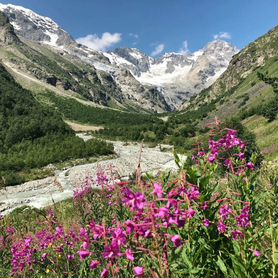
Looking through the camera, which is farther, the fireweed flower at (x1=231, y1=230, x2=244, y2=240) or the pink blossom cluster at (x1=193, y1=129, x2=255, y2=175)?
the pink blossom cluster at (x1=193, y1=129, x2=255, y2=175)

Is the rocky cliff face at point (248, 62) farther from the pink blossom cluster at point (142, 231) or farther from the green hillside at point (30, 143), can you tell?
the pink blossom cluster at point (142, 231)

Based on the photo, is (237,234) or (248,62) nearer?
(237,234)

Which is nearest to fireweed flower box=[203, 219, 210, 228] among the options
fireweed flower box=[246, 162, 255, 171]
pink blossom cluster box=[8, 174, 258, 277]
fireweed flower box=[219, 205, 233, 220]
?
pink blossom cluster box=[8, 174, 258, 277]

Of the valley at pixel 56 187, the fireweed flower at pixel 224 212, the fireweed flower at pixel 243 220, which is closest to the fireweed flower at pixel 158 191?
the fireweed flower at pixel 243 220

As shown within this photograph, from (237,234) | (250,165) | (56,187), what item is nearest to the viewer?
(237,234)

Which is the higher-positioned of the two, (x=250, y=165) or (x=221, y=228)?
(x=250, y=165)

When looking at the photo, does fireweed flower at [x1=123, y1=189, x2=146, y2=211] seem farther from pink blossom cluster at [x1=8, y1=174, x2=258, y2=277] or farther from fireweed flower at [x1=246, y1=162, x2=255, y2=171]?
fireweed flower at [x1=246, y1=162, x2=255, y2=171]

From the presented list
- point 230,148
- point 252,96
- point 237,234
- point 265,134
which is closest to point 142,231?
point 237,234

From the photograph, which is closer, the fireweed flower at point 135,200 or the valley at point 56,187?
the fireweed flower at point 135,200

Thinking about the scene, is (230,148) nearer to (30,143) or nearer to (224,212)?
(224,212)

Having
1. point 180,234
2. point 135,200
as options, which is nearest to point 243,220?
point 180,234

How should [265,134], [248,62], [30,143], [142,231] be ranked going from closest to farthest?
1. [142,231]
2. [265,134]
3. [30,143]
4. [248,62]

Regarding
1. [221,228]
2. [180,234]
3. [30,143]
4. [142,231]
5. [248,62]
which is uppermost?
[248,62]

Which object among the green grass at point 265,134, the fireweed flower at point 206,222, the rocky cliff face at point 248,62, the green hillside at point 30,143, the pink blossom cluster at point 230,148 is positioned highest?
the rocky cliff face at point 248,62
